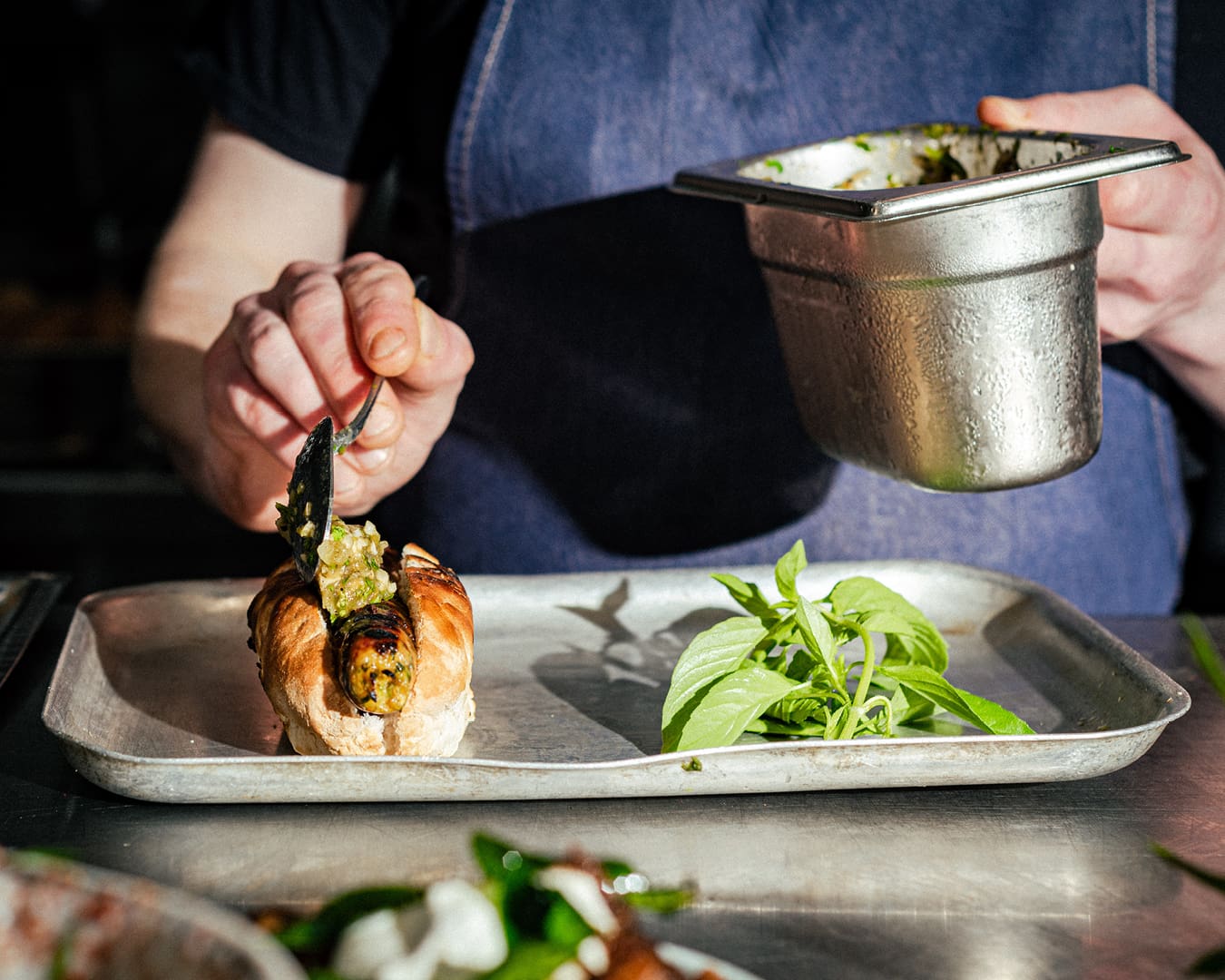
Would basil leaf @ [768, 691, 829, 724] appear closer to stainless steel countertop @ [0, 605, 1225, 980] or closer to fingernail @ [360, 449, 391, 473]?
stainless steel countertop @ [0, 605, 1225, 980]

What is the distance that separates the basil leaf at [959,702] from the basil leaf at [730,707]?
3.7 inches

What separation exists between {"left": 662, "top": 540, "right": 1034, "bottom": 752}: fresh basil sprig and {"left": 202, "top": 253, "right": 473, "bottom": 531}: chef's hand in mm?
353

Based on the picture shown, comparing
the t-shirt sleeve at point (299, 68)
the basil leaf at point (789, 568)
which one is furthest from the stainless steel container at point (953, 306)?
the t-shirt sleeve at point (299, 68)

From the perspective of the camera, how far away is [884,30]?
1461mm

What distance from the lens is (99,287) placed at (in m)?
3.55

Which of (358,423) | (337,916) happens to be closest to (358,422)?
(358,423)

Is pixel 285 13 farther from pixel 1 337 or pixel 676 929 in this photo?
pixel 1 337

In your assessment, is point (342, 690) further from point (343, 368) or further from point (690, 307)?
point (690, 307)

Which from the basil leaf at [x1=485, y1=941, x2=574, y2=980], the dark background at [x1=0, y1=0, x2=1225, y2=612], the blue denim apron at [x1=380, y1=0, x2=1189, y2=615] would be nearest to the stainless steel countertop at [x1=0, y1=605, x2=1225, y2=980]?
the basil leaf at [x1=485, y1=941, x2=574, y2=980]

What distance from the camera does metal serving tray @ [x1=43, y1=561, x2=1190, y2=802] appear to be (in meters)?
0.83

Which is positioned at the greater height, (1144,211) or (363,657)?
(1144,211)

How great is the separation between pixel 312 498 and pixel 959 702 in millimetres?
514

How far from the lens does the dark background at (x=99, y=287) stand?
165 centimetres

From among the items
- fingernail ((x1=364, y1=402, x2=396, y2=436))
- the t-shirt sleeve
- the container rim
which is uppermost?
the t-shirt sleeve
